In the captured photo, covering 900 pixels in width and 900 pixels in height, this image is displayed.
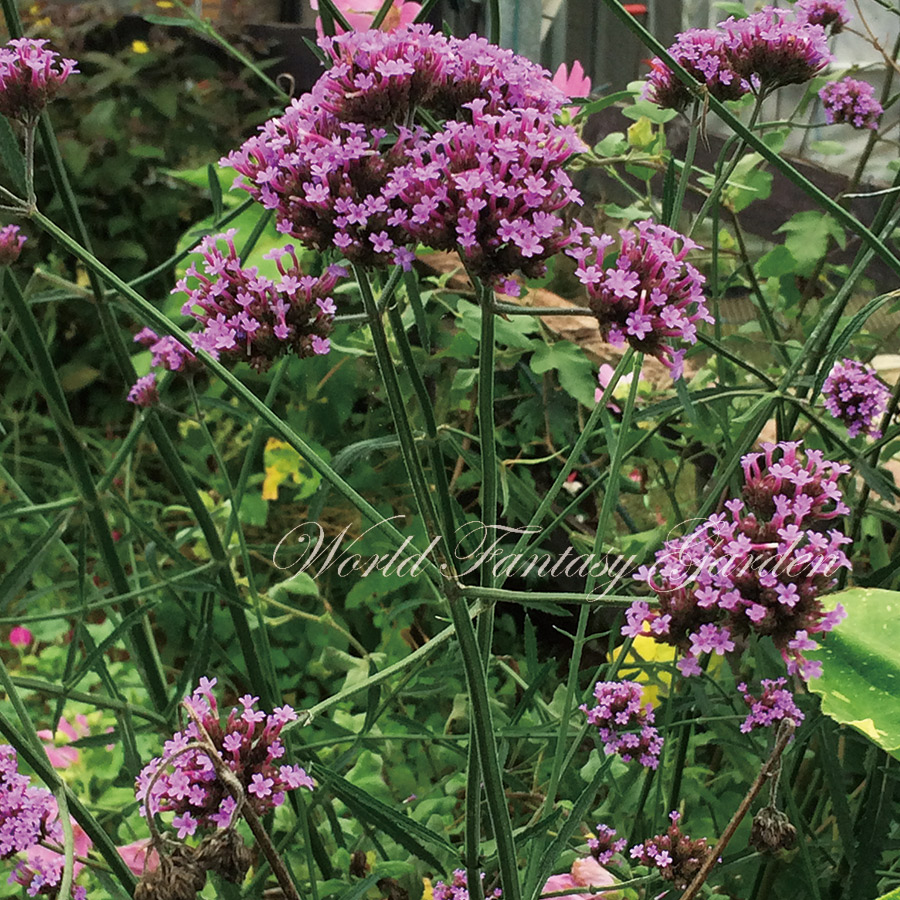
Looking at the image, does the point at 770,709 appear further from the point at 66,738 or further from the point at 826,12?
the point at 66,738

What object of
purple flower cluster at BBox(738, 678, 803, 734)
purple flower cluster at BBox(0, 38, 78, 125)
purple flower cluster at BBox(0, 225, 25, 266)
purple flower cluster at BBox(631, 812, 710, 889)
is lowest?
purple flower cluster at BBox(631, 812, 710, 889)

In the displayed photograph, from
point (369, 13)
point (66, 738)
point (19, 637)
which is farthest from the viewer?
point (19, 637)

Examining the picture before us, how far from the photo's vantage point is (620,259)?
1.38 ft

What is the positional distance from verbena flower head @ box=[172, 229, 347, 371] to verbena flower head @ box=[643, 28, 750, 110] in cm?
27

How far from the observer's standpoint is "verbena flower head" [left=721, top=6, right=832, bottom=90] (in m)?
0.56

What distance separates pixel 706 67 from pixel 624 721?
0.41 meters

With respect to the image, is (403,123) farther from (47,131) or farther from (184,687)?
(184,687)

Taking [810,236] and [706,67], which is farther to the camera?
[810,236]

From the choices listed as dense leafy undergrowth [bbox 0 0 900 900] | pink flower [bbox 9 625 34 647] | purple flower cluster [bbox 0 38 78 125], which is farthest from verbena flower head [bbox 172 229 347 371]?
pink flower [bbox 9 625 34 647]

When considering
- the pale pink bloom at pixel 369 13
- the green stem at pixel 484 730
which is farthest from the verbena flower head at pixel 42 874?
the pale pink bloom at pixel 369 13

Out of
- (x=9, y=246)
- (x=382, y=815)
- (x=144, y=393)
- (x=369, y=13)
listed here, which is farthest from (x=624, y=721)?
(x=369, y=13)

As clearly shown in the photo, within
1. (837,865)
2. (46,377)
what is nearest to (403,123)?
(46,377)

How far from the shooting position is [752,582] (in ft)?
1.31

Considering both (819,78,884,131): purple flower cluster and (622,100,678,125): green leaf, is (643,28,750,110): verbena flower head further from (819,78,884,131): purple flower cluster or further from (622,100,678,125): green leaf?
(819,78,884,131): purple flower cluster
